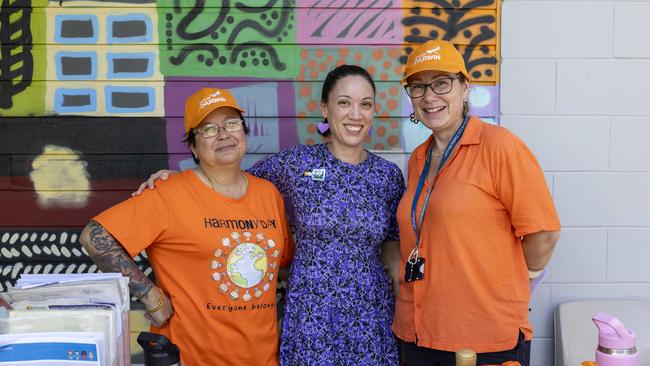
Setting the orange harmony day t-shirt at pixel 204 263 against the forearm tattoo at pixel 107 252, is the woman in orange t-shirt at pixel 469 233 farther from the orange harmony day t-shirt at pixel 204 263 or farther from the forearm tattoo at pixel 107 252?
the forearm tattoo at pixel 107 252

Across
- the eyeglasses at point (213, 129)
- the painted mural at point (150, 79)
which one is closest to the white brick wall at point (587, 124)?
the painted mural at point (150, 79)

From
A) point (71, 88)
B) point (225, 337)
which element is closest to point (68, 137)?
point (71, 88)

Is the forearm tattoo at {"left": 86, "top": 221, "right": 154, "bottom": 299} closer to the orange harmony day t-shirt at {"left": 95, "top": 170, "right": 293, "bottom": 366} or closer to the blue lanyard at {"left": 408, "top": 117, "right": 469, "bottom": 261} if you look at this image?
the orange harmony day t-shirt at {"left": 95, "top": 170, "right": 293, "bottom": 366}

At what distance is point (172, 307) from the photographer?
2301 mm

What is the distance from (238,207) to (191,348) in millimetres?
561

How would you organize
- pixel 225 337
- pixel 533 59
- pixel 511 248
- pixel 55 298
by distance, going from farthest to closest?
pixel 533 59, pixel 225 337, pixel 511 248, pixel 55 298

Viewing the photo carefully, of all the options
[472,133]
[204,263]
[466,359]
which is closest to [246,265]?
[204,263]

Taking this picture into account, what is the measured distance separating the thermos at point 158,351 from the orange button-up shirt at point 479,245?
0.97 meters

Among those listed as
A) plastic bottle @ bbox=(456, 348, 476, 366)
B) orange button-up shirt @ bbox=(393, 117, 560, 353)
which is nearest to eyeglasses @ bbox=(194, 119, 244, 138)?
orange button-up shirt @ bbox=(393, 117, 560, 353)

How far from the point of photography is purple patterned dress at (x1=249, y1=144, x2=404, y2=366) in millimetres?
2363

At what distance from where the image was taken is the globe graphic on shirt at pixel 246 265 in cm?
227

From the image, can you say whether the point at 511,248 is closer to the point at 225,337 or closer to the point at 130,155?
the point at 225,337

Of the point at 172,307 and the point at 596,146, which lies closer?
the point at 172,307

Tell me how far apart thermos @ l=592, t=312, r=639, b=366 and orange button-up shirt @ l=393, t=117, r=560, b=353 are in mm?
480
